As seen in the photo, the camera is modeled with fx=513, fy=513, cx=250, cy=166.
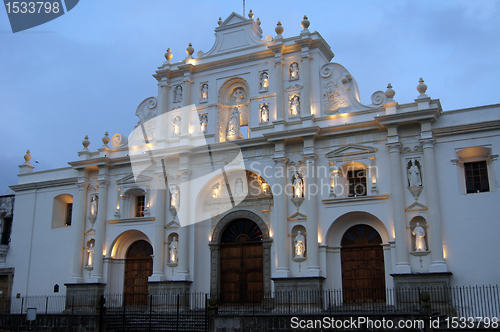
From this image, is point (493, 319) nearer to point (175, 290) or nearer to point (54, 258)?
point (175, 290)

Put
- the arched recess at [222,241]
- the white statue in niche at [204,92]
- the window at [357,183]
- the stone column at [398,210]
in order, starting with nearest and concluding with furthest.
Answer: the stone column at [398,210] < the window at [357,183] < the arched recess at [222,241] < the white statue in niche at [204,92]

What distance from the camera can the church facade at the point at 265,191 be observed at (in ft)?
72.6

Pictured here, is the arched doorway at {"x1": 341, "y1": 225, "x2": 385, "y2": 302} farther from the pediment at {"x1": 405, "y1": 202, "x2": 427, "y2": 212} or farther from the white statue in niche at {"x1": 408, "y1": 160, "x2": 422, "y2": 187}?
the white statue in niche at {"x1": 408, "y1": 160, "x2": 422, "y2": 187}

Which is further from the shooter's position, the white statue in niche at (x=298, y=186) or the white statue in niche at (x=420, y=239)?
the white statue in niche at (x=298, y=186)

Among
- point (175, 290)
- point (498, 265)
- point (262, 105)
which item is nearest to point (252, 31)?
point (262, 105)

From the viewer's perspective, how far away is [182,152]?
2714 centimetres

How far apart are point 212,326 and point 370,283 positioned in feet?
24.7

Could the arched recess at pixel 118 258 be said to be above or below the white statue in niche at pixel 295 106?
below

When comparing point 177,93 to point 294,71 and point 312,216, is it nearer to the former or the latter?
point 294,71

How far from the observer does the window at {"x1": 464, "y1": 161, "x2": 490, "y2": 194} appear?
876 inches

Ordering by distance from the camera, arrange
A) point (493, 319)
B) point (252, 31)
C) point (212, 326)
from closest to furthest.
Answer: point (493, 319) < point (212, 326) < point (252, 31)

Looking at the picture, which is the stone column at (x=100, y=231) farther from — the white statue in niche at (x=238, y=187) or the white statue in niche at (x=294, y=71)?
the white statue in niche at (x=294, y=71)

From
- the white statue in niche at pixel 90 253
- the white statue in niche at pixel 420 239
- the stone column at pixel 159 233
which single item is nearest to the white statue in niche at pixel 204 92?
the stone column at pixel 159 233

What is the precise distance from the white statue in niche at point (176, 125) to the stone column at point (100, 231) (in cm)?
481
